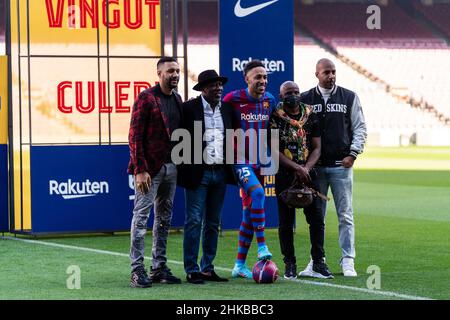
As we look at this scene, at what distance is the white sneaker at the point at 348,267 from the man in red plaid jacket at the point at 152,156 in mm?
1716

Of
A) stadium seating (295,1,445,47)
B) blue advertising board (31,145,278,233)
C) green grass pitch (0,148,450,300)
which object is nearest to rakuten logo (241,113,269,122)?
green grass pitch (0,148,450,300)

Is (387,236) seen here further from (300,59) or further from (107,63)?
(300,59)

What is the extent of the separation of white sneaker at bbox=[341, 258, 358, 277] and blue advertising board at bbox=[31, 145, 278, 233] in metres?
4.29

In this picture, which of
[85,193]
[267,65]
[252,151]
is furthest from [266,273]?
[267,65]

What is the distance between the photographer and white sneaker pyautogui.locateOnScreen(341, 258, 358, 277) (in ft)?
34.8

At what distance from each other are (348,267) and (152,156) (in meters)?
2.36

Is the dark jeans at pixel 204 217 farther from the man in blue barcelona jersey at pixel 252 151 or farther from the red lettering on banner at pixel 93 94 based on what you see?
the red lettering on banner at pixel 93 94

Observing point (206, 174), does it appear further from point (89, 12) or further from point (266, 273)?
point (89, 12)

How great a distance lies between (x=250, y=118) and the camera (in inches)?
406

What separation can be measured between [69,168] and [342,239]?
4.87 meters

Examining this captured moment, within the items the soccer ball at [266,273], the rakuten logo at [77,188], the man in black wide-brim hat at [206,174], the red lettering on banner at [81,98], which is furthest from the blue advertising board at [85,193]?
the soccer ball at [266,273]

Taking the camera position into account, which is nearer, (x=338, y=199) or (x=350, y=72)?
(x=338, y=199)

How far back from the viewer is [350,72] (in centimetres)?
5153
